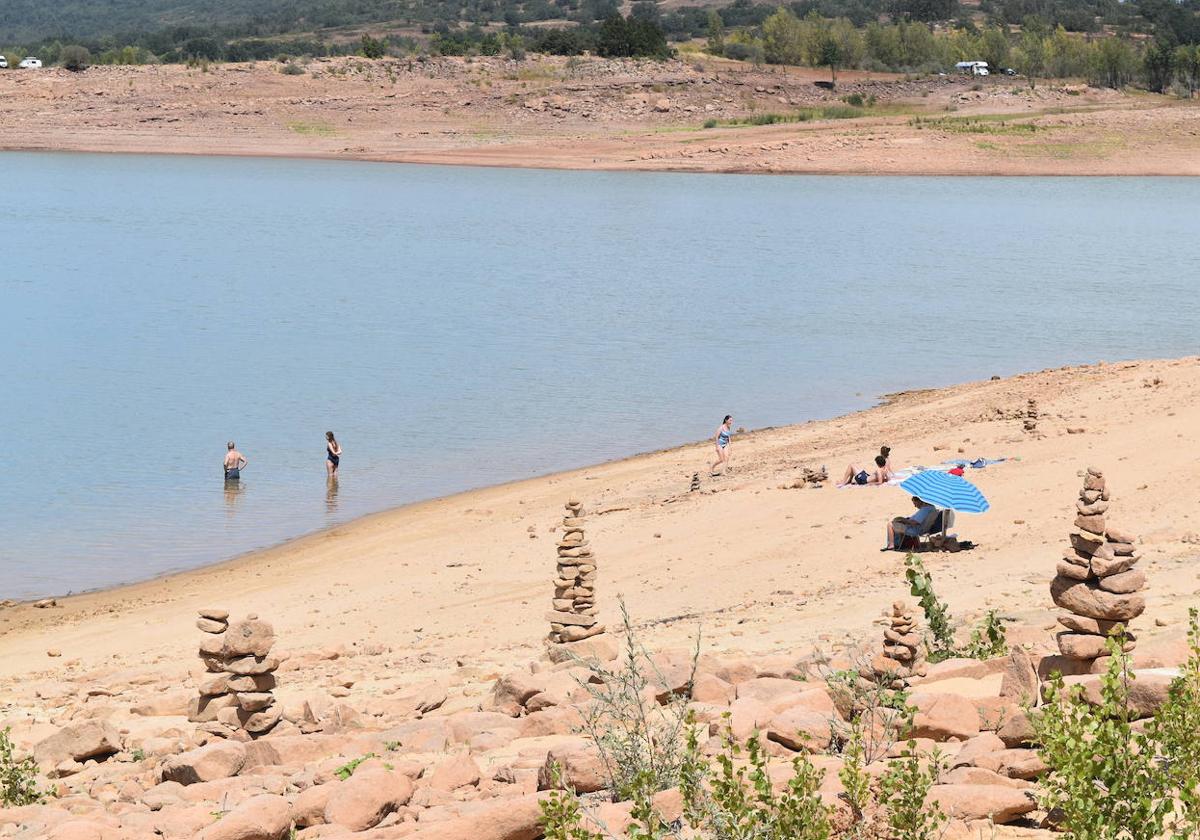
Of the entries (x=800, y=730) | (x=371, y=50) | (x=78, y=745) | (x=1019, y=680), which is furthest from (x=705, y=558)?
(x=371, y=50)

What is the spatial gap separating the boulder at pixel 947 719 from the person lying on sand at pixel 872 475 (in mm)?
9707

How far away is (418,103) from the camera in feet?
285

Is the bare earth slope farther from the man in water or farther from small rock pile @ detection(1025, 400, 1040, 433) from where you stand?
the man in water

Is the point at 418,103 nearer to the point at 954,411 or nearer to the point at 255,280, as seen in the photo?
the point at 255,280

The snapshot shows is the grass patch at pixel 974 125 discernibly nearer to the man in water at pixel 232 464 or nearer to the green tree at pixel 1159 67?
the green tree at pixel 1159 67

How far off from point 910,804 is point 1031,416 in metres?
15.2

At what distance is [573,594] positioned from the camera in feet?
37.8

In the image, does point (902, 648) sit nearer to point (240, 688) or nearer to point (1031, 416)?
point (240, 688)

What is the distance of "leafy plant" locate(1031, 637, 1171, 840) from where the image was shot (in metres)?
5.24

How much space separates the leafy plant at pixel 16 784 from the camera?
26.1 feet

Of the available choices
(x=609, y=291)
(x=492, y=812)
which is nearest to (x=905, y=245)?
(x=609, y=291)

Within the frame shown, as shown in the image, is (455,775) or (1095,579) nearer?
(455,775)

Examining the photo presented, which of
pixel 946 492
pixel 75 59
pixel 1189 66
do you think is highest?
pixel 75 59

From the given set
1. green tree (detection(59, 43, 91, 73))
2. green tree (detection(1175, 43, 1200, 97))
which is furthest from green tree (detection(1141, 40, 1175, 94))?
green tree (detection(59, 43, 91, 73))
